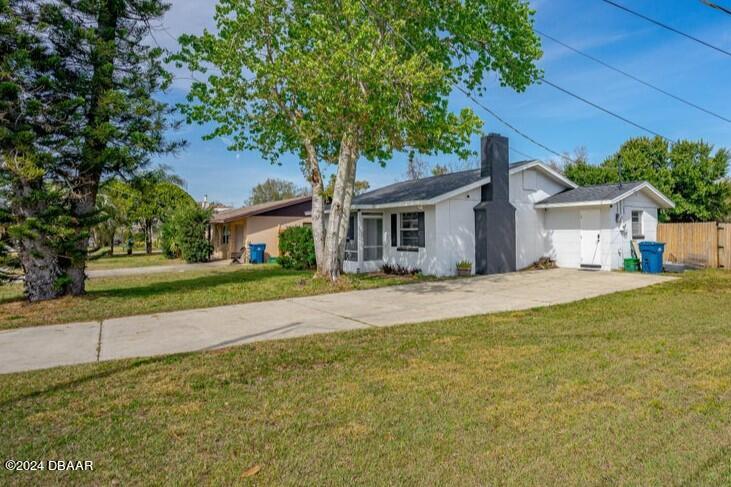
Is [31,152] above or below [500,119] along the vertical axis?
below

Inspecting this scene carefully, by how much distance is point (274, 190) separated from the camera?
66.6 meters

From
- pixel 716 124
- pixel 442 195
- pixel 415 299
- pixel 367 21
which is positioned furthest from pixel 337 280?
pixel 716 124

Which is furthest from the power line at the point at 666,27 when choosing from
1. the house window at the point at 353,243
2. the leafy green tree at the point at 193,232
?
the leafy green tree at the point at 193,232

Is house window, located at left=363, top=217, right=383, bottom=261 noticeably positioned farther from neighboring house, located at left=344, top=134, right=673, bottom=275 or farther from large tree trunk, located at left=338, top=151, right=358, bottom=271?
large tree trunk, located at left=338, top=151, right=358, bottom=271

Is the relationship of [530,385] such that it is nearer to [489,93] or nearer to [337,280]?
[337,280]

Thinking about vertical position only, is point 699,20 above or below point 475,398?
above

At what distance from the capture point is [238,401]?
4062 mm

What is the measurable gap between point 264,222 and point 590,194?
53.4ft

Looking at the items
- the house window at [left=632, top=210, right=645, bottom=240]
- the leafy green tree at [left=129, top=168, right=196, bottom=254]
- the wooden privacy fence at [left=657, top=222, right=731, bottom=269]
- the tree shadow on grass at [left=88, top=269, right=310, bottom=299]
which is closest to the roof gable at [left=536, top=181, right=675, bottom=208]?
the house window at [left=632, top=210, right=645, bottom=240]

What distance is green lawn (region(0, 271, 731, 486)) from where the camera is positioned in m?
2.85

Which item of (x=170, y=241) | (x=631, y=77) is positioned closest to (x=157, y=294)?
(x=170, y=241)

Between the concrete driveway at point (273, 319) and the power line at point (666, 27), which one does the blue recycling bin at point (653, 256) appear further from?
the power line at point (666, 27)

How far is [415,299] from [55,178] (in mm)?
8490

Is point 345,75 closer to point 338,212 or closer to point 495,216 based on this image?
point 338,212
